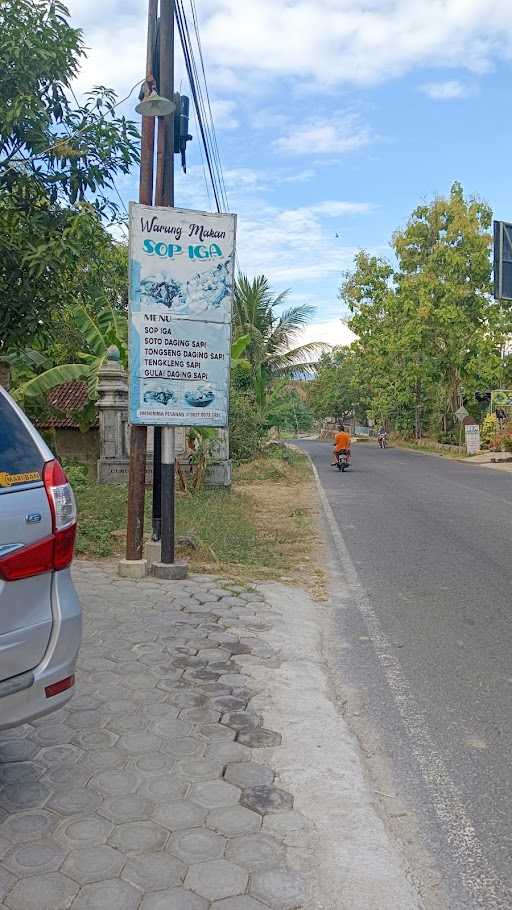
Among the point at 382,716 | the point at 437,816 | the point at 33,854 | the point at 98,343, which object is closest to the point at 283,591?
the point at 382,716

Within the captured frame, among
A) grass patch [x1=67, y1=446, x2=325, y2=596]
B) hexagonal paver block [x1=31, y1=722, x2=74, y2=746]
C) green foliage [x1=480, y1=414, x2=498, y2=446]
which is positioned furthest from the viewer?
green foliage [x1=480, y1=414, x2=498, y2=446]

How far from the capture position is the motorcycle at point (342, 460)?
2433 centimetres

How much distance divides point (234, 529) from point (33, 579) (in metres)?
7.50

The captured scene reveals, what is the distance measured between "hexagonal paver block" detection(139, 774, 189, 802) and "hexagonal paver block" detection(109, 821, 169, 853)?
8.2 inches

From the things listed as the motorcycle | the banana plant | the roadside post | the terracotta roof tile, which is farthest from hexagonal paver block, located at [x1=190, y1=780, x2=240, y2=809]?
the motorcycle

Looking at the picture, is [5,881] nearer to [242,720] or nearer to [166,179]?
[242,720]

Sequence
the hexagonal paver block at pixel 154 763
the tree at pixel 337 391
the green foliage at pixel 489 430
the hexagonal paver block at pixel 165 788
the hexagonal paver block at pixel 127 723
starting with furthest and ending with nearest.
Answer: the tree at pixel 337 391 → the green foliage at pixel 489 430 → the hexagonal paver block at pixel 127 723 → the hexagonal paver block at pixel 154 763 → the hexagonal paver block at pixel 165 788

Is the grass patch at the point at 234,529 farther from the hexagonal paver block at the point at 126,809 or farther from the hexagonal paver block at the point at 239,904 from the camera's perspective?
the hexagonal paver block at the point at 239,904

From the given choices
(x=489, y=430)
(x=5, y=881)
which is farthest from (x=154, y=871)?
(x=489, y=430)

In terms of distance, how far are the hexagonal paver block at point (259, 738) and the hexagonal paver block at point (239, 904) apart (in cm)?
118

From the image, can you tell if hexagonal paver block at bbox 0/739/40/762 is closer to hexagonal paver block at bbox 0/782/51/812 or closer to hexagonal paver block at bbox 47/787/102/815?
hexagonal paver block at bbox 0/782/51/812

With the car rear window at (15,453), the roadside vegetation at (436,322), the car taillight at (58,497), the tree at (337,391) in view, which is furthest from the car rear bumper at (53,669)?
the tree at (337,391)

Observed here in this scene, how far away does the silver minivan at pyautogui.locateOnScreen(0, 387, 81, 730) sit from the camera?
8.83 ft

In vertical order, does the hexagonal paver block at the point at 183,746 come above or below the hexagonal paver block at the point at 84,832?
above
